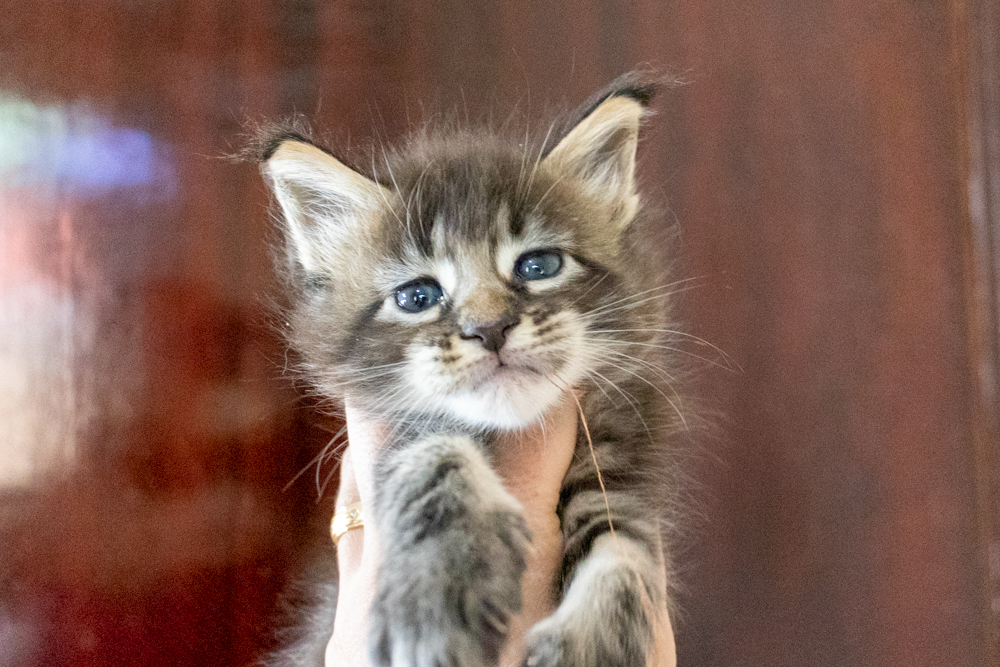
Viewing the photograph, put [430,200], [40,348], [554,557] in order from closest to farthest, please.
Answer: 1. [554,557]
2. [430,200]
3. [40,348]

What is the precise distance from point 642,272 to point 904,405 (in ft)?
1.36

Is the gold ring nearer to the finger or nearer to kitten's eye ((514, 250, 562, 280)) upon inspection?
the finger

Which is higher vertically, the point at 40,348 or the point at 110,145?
the point at 110,145

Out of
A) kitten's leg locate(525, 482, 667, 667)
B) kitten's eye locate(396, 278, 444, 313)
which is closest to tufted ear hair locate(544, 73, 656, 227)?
kitten's eye locate(396, 278, 444, 313)

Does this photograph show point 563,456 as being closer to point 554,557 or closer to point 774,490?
point 554,557

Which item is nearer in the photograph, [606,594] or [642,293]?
[606,594]

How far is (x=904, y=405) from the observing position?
35.0 inches

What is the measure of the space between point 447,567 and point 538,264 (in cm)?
41

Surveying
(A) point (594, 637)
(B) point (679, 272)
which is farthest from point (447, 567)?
(B) point (679, 272)

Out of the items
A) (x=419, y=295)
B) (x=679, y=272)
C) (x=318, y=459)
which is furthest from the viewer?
(x=318, y=459)

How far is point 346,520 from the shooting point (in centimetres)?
102

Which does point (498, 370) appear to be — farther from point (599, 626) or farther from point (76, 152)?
point (76, 152)

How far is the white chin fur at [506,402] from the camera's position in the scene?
76 centimetres

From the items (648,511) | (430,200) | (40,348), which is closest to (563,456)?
(648,511)
